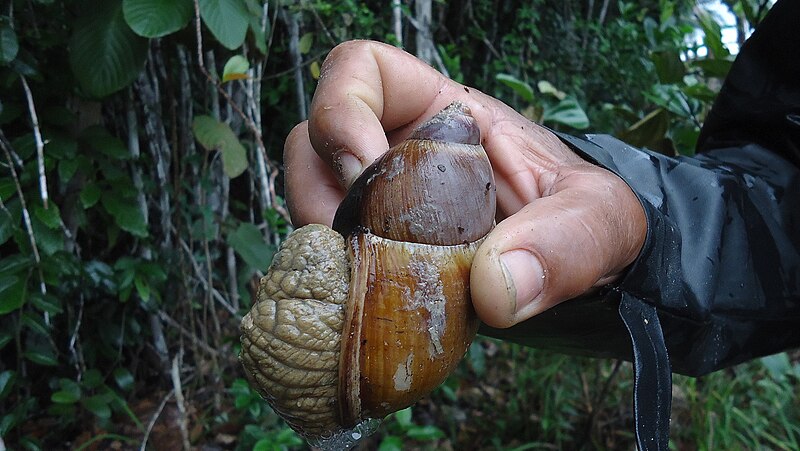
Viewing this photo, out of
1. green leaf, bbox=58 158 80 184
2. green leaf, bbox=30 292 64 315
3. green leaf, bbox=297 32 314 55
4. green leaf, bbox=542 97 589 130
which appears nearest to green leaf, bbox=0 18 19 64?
green leaf, bbox=58 158 80 184

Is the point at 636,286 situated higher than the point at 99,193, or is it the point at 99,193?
the point at 636,286

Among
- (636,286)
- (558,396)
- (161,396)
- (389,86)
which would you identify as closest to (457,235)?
(636,286)

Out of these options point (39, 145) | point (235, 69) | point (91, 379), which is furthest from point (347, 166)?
point (91, 379)

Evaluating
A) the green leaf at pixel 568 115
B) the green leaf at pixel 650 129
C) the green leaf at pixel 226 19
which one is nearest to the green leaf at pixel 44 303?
the green leaf at pixel 226 19

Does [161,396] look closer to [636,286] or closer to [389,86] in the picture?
[389,86]

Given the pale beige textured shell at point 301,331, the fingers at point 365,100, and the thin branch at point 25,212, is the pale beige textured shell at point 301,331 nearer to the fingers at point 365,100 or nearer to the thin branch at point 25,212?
the fingers at point 365,100

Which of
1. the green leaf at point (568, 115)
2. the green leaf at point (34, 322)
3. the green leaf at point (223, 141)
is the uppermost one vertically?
the green leaf at point (223, 141)

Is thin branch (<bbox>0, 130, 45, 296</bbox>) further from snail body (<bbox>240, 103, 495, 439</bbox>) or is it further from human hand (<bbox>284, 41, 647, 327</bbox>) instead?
snail body (<bbox>240, 103, 495, 439</bbox>)
